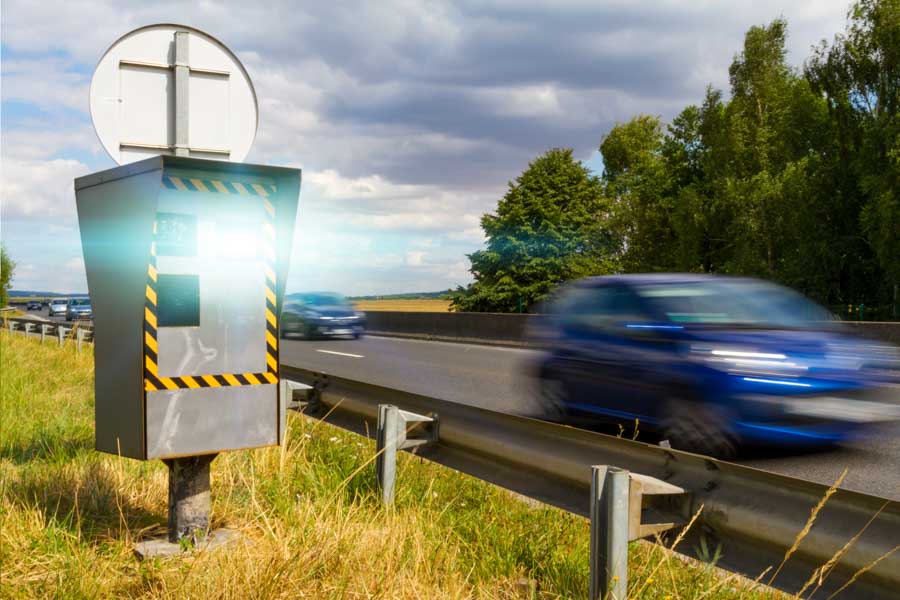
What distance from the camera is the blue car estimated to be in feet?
22.6

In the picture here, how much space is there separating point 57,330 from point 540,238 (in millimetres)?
44943

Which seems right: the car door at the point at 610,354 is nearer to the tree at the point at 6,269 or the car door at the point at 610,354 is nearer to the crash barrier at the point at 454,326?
the crash barrier at the point at 454,326

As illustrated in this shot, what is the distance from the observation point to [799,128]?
51.9 meters

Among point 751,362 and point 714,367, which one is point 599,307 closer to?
point 714,367

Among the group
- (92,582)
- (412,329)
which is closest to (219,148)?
(92,582)

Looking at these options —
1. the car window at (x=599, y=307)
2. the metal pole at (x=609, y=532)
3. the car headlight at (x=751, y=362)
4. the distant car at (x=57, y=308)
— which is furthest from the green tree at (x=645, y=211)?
the metal pole at (x=609, y=532)

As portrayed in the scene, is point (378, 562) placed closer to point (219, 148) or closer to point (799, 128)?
point (219, 148)

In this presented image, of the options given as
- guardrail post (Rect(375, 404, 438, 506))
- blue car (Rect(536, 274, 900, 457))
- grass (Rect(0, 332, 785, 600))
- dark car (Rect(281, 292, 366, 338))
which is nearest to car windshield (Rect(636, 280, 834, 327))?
blue car (Rect(536, 274, 900, 457))

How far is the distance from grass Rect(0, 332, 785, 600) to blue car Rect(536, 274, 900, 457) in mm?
1984

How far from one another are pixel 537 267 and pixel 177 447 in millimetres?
57324

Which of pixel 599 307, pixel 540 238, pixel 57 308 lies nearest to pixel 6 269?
pixel 57 308

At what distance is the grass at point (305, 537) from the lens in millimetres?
3617

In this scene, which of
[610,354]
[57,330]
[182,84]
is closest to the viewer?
[182,84]

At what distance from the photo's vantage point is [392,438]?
4988 mm
